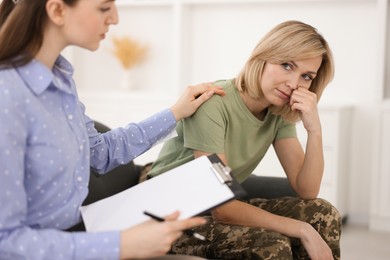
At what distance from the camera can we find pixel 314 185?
7.11 feet

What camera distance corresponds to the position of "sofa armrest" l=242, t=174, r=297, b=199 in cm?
233

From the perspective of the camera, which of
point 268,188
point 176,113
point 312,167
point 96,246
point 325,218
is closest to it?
point 96,246

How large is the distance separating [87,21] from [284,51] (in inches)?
32.8

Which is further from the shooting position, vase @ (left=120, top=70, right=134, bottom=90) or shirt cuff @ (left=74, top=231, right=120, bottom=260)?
vase @ (left=120, top=70, right=134, bottom=90)

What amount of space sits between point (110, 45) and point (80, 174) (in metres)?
3.83

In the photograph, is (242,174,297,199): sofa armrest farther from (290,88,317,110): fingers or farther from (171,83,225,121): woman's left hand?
(171,83,225,121): woman's left hand

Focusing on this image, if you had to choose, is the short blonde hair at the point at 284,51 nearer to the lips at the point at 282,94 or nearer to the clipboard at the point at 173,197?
the lips at the point at 282,94

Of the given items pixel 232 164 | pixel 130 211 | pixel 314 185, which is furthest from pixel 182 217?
pixel 314 185

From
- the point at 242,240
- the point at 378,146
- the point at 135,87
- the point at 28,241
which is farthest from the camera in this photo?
the point at 135,87

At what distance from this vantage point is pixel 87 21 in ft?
4.43

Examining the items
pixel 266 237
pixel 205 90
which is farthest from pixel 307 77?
pixel 266 237

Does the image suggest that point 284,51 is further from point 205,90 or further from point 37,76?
point 37,76

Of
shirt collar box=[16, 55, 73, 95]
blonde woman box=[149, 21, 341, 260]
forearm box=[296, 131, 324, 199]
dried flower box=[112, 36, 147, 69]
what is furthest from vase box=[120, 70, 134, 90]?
shirt collar box=[16, 55, 73, 95]

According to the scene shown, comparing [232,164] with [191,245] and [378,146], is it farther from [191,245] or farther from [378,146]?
[378,146]
